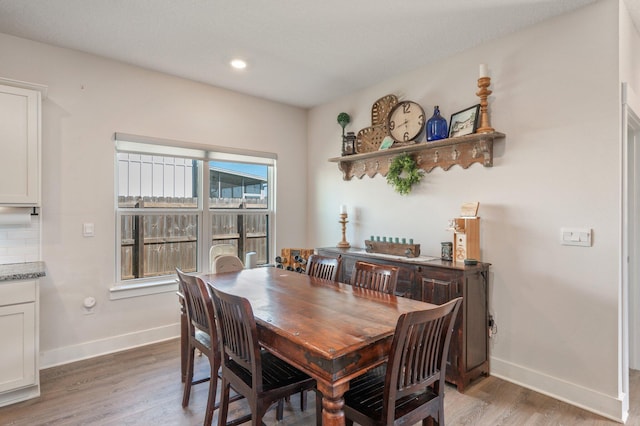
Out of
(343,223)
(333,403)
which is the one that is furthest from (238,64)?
(333,403)

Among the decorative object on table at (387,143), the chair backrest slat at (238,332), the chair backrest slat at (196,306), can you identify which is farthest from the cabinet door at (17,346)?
the decorative object on table at (387,143)

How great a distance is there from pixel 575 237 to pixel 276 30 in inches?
106

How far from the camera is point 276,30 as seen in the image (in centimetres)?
273

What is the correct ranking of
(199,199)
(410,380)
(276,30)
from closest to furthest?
(410,380)
(276,30)
(199,199)

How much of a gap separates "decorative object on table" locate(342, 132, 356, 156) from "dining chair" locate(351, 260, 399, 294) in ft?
5.88

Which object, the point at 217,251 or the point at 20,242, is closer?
the point at 20,242

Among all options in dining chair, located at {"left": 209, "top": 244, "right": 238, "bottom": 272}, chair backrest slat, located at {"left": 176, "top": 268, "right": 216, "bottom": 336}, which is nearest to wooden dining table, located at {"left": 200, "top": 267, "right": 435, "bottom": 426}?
chair backrest slat, located at {"left": 176, "top": 268, "right": 216, "bottom": 336}

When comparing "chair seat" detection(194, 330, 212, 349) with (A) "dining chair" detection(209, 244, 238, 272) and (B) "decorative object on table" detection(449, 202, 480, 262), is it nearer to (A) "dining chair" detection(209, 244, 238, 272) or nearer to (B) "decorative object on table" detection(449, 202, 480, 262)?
(A) "dining chair" detection(209, 244, 238, 272)

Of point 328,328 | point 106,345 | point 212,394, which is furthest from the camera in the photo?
point 106,345

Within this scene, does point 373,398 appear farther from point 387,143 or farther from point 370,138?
point 370,138

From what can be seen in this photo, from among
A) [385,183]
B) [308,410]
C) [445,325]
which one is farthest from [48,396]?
[385,183]

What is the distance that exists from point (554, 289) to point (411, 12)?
2.27m

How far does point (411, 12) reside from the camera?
2.48 metres

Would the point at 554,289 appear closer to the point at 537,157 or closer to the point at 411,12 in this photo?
the point at 537,157
